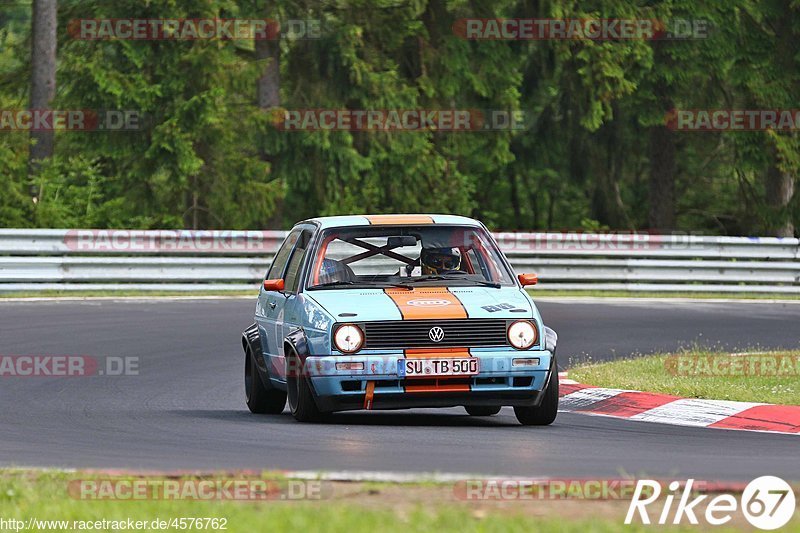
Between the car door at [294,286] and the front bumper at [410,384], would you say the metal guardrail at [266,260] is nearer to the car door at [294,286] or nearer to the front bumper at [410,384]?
the car door at [294,286]

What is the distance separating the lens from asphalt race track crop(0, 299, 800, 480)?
916cm

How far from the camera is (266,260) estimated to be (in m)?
27.8

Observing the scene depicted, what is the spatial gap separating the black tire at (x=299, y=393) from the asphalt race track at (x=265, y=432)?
0.44ft

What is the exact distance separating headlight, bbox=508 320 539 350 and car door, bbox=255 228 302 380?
1.89m

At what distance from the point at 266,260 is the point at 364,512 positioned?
20.7 m

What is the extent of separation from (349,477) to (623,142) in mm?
32743

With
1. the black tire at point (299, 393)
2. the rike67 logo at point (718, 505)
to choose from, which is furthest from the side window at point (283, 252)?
the rike67 logo at point (718, 505)

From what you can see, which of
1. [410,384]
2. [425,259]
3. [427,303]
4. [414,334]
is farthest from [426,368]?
[425,259]

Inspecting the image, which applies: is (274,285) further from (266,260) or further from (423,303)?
(266,260)

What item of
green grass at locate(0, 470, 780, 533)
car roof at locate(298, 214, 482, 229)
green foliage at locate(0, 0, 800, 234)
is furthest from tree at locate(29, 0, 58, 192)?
green grass at locate(0, 470, 780, 533)

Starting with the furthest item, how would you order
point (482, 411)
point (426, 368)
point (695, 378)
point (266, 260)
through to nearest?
point (266, 260) < point (695, 378) < point (482, 411) < point (426, 368)

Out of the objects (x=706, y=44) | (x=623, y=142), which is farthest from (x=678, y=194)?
Result: (x=706, y=44)

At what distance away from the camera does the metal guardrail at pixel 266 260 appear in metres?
26.4

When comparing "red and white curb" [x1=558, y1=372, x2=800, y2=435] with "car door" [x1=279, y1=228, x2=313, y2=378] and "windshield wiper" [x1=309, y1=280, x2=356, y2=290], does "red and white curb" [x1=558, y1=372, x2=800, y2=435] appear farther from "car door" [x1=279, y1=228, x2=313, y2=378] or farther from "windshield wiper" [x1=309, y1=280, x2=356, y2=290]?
"car door" [x1=279, y1=228, x2=313, y2=378]
